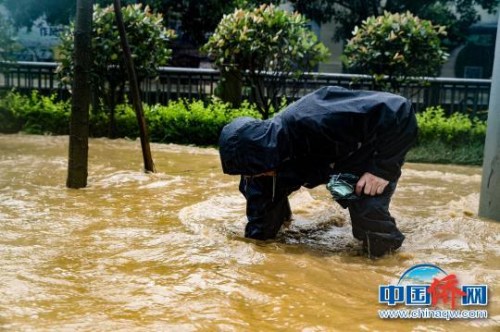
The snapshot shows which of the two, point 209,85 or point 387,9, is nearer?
point 209,85

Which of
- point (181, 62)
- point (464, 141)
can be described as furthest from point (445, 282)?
point (181, 62)

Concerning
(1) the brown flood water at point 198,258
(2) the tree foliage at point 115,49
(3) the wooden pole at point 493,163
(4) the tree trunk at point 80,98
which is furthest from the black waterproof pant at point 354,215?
(2) the tree foliage at point 115,49

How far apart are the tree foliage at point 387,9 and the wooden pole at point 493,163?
13.6 metres

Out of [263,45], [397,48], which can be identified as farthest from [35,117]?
[397,48]

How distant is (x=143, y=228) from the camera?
436 centimetres

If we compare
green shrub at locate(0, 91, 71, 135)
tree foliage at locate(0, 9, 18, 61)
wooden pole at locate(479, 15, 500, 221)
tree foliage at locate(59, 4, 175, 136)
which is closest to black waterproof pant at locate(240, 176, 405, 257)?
wooden pole at locate(479, 15, 500, 221)

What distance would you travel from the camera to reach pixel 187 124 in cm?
1023

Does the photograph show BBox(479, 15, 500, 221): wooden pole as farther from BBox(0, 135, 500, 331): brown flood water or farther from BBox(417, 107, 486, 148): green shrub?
BBox(417, 107, 486, 148): green shrub

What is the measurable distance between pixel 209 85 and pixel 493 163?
26.9 feet

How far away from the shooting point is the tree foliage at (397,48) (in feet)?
33.0

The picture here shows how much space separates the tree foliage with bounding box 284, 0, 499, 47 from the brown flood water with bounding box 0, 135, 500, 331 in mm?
12822

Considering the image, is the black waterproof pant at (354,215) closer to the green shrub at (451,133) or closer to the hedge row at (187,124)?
the hedge row at (187,124)

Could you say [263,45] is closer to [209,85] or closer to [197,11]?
[209,85]

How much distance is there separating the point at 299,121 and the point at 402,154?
68 centimetres
